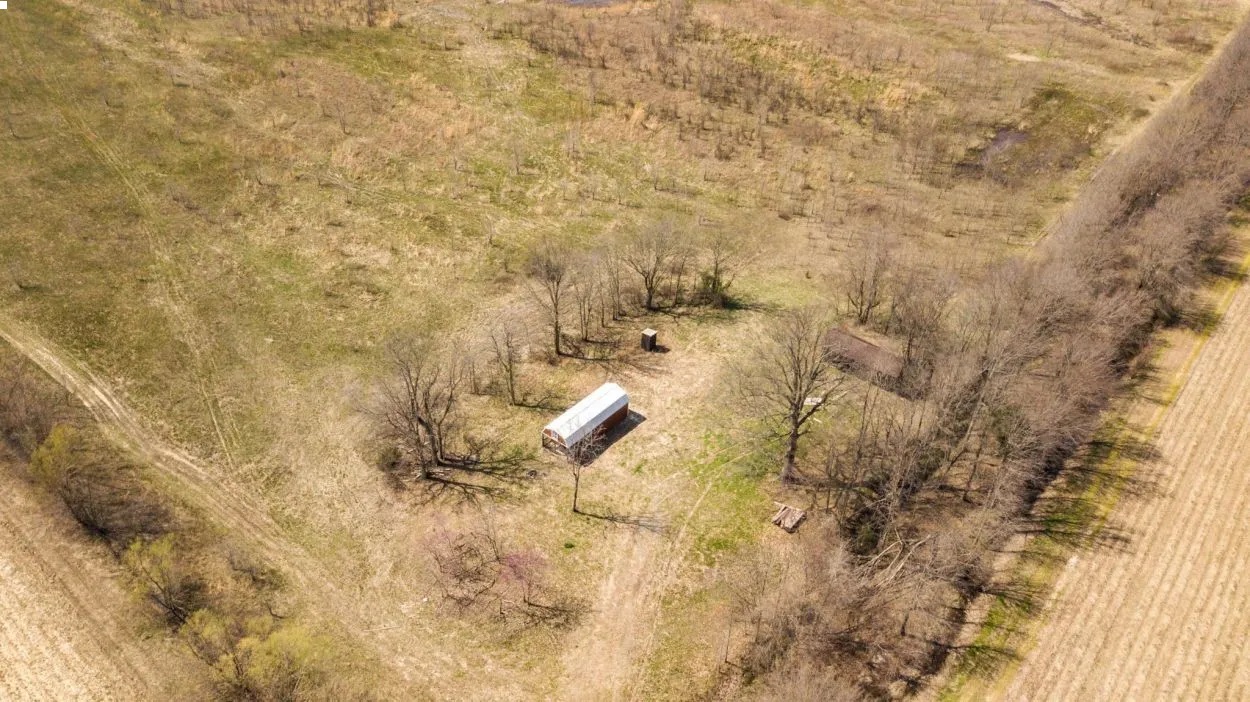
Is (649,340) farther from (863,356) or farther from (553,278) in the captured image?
(863,356)

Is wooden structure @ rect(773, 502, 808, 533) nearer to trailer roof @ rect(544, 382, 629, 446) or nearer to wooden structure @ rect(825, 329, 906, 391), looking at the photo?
wooden structure @ rect(825, 329, 906, 391)

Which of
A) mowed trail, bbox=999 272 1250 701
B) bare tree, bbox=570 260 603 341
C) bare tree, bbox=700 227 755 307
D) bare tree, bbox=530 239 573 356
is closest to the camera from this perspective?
mowed trail, bbox=999 272 1250 701

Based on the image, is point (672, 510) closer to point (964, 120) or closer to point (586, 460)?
point (586, 460)

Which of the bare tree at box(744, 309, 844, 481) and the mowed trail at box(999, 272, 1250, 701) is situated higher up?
the bare tree at box(744, 309, 844, 481)

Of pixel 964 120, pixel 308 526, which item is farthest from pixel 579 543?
pixel 964 120

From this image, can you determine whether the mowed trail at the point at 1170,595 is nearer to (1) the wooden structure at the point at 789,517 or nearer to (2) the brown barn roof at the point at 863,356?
(1) the wooden structure at the point at 789,517

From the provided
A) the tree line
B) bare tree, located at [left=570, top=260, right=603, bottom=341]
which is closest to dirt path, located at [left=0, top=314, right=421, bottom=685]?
the tree line

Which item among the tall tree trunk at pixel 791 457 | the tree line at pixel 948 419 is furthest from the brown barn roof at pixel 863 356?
the tall tree trunk at pixel 791 457

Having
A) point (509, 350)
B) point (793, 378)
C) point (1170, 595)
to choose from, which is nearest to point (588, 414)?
point (509, 350)
